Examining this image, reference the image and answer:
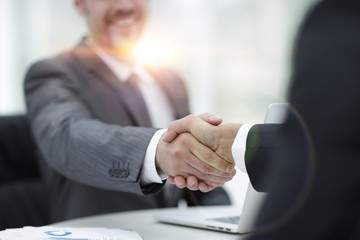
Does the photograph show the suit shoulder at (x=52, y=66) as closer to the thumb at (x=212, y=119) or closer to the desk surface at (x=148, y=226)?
the desk surface at (x=148, y=226)

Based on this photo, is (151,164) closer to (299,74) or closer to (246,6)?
(299,74)

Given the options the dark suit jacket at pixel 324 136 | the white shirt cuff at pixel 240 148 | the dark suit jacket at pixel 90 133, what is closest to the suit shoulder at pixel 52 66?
the dark suit jacket at pixel 90 133

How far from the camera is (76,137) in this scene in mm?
1197

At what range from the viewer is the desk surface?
2.97 ft

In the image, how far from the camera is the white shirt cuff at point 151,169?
3.38 feet

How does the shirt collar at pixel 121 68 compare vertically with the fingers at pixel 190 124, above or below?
above

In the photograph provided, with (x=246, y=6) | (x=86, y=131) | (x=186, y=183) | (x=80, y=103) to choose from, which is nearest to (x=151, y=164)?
(x=186, y=183)

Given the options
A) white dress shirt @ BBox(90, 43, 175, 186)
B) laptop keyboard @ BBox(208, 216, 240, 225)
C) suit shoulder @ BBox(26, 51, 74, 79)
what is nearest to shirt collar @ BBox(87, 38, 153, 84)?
white dress shirt @ BBox(90, 43, 175, 186)

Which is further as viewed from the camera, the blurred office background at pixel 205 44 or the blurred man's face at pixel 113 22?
the blurred office background at pixel 205 44

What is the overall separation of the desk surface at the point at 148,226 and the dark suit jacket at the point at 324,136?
1.50 feet

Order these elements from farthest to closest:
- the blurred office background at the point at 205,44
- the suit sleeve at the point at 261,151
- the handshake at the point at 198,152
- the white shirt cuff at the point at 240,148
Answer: the blurred office background at the point at 205,44, the handshake at the point at 198,152, the white shirt cuff at the point at 240,148, the suit sleeve at the point at 261,151

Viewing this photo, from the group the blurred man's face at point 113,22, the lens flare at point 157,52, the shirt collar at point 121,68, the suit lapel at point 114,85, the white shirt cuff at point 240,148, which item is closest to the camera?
the white shirt cuff at point 240,148

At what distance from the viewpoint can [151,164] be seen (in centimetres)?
103

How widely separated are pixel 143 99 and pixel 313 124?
1240 mm
